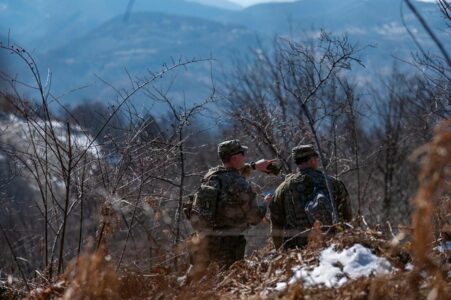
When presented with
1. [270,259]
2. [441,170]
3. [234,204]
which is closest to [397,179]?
[234,204]

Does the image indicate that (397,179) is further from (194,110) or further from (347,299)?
(347,299)

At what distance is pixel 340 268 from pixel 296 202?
2.18 meters

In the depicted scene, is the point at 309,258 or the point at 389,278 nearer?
the point at 389,278

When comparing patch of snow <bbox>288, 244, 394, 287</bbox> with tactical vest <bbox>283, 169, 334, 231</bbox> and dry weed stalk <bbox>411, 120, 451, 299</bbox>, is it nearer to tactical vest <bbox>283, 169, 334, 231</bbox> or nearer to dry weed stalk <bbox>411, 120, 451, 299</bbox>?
dry weed stalk <bbox>411, 120, 451, 299</bbox>

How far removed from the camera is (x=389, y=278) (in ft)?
12.7

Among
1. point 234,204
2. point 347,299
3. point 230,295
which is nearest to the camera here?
point 347,299

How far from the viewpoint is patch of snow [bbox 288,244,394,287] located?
13.3ft

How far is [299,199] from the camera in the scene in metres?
6.39

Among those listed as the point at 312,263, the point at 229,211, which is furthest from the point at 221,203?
the point at 312,263

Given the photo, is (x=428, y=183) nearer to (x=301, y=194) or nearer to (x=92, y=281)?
(x=92, y=281)

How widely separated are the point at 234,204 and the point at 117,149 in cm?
135

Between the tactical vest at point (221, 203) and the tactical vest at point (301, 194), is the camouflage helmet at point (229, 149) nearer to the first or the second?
the tactical vest at point (221, 203)

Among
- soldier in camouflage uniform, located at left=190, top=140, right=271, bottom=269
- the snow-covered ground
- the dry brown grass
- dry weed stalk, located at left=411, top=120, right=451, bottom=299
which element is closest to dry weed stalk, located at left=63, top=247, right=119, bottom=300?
the dry brown grass

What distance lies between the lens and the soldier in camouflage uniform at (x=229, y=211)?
640 centimetres
